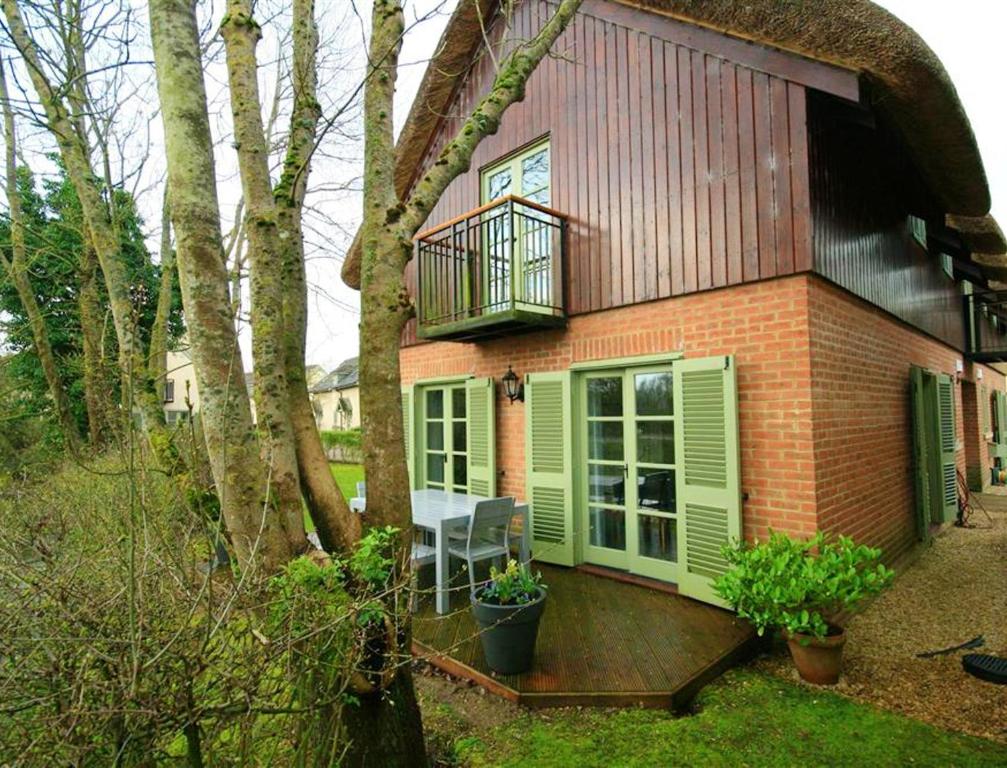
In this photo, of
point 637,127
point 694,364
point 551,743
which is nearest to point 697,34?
point 637,127

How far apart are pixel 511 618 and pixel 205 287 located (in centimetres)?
234

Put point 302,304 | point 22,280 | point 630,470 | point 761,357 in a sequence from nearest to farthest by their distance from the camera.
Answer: point 302,304 < point 761,357 < point 630,470 < point 22,280

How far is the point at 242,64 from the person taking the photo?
2.37m

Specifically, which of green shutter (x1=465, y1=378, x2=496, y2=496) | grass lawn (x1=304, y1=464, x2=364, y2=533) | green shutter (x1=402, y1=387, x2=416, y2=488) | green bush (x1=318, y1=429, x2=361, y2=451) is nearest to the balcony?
green shutter (x1=465, y1=378, x2=496, y2=496)

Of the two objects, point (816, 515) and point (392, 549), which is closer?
point (392, 549)

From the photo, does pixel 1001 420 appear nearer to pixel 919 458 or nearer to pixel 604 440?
pixel 919 458

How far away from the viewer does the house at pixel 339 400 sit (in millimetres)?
24656

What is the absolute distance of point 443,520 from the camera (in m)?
4.28

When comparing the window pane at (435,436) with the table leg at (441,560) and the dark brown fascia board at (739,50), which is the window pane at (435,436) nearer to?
the table leg at (441,560)

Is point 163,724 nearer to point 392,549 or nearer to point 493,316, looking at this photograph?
point 392,549

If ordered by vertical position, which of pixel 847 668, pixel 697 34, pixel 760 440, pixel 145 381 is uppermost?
pixel 697 34

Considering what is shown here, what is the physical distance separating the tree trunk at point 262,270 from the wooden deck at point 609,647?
3.51ft

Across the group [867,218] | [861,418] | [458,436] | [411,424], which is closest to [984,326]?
[867,218]

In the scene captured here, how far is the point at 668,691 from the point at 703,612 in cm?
124
